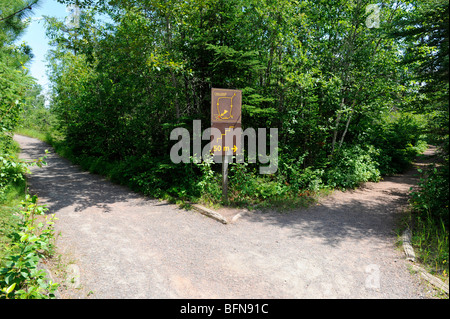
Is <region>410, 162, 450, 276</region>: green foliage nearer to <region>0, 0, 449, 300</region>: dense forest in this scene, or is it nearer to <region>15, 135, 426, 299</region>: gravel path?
<region>0, 0, 449, 300</region>: dense forest

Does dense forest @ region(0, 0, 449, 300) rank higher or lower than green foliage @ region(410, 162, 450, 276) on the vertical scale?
higher

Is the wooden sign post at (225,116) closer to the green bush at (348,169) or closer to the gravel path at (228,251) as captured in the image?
the gravel path at (228,251)

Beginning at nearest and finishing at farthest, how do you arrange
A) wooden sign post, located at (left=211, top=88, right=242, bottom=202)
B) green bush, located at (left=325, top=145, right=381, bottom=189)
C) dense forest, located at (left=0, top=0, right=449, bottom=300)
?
1. wooden sign post, located at (left=211, top=88, right=242, bottom=202)
2. dense forest, located at (left=0, top=0, right=449, bottom=300)
3. green bush, located at (left=325, top=145, right=381, bottom=189)

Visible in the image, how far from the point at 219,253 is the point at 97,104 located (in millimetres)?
10017

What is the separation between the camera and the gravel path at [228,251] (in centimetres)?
349

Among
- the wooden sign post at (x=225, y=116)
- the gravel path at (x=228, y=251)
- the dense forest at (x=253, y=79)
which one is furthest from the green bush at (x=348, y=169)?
the wooden sign post at (x=225, y=116)

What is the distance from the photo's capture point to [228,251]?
4594 mm

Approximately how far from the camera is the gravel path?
3.49 metres

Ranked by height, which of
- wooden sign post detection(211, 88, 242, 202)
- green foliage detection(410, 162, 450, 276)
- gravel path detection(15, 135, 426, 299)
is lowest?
gravel path detection(15, 135, 426, 299)

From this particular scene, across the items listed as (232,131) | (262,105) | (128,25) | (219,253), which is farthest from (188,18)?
(219,253)

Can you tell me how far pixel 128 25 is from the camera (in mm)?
8664

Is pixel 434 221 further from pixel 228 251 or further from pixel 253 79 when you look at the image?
pixel 253 79

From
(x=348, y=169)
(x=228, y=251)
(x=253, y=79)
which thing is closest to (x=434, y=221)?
(x=348, y=169)

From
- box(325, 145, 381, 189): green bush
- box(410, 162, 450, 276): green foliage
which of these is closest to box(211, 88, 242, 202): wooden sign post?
box(325, 145, 381, 189): green bush
